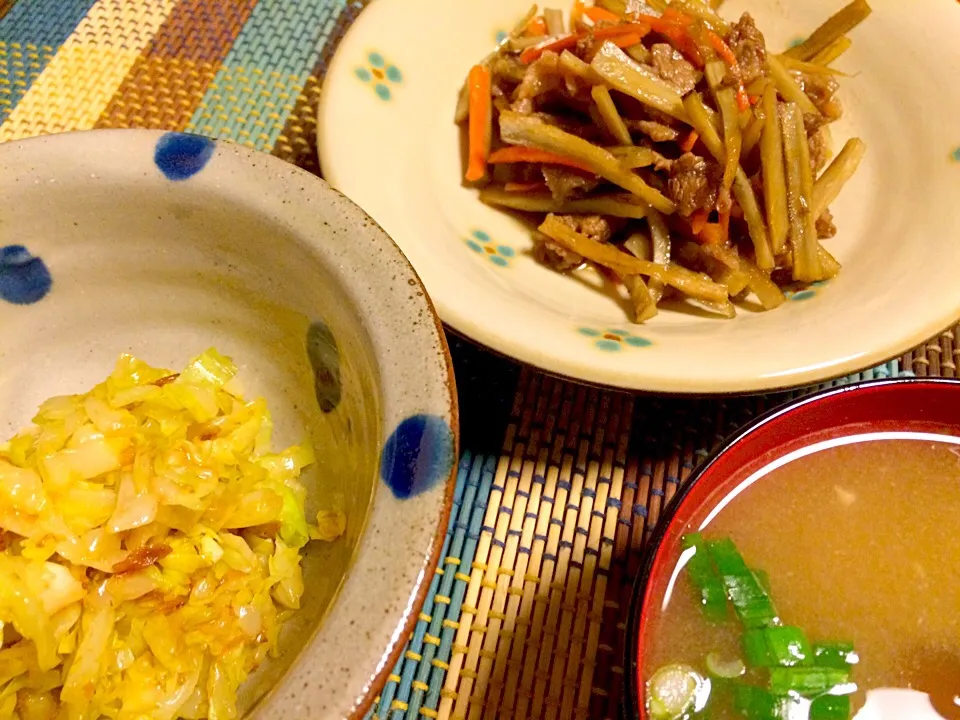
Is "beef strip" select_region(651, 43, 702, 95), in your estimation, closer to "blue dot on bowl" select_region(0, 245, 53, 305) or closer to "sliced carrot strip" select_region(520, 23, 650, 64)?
"sliced carrot strip" select_region(520, 23, 650, 64)

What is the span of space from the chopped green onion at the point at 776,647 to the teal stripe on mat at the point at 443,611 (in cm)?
38

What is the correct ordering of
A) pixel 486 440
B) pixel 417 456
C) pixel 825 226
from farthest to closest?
pixel 825 226 → pixel 486 440 → pixel 417 456

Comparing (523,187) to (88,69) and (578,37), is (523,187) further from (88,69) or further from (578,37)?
(88,69)

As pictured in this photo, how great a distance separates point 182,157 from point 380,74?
56 centimetres

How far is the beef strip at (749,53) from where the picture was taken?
143 centimetres

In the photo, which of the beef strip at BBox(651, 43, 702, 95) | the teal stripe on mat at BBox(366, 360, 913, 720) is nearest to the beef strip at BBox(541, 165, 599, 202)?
the beef strip at BBox(651, 43, 702, 95)

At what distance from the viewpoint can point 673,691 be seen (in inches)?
33.9

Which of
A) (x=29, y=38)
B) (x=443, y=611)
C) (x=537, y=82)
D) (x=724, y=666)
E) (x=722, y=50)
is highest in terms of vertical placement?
(x=722, y=50)

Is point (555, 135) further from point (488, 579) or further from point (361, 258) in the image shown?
point (488, 579)

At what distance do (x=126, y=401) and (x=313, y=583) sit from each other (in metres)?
0.34

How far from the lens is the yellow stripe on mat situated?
148 cm

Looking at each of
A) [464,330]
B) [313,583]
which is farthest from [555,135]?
[313,583]

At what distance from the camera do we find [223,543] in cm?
89

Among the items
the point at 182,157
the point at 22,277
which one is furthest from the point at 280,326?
the point at 22,277
